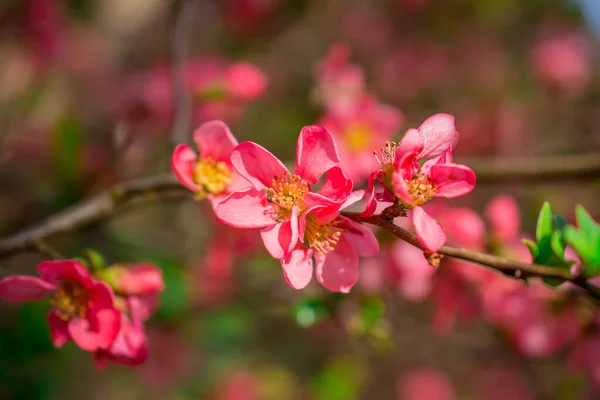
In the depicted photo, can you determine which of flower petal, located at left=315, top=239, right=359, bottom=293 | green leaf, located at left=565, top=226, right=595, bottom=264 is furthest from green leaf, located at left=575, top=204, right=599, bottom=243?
flower petal, located at left=315, top=239, right=359, bottom=293

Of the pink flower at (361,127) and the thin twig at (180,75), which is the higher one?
the thin twig at (180,75)

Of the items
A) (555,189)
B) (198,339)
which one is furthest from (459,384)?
(198,339)

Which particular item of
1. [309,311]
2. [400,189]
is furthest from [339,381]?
[400,189]

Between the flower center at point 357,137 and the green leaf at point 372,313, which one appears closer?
the green leaf at point 372,313

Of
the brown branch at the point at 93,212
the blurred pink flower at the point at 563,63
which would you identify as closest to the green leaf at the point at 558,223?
the brown branch at the point at 93,212

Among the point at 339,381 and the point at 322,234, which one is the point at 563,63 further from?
the point at 322,234

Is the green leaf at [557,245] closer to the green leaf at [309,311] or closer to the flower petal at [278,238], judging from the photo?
the flower petal at [278,238]
